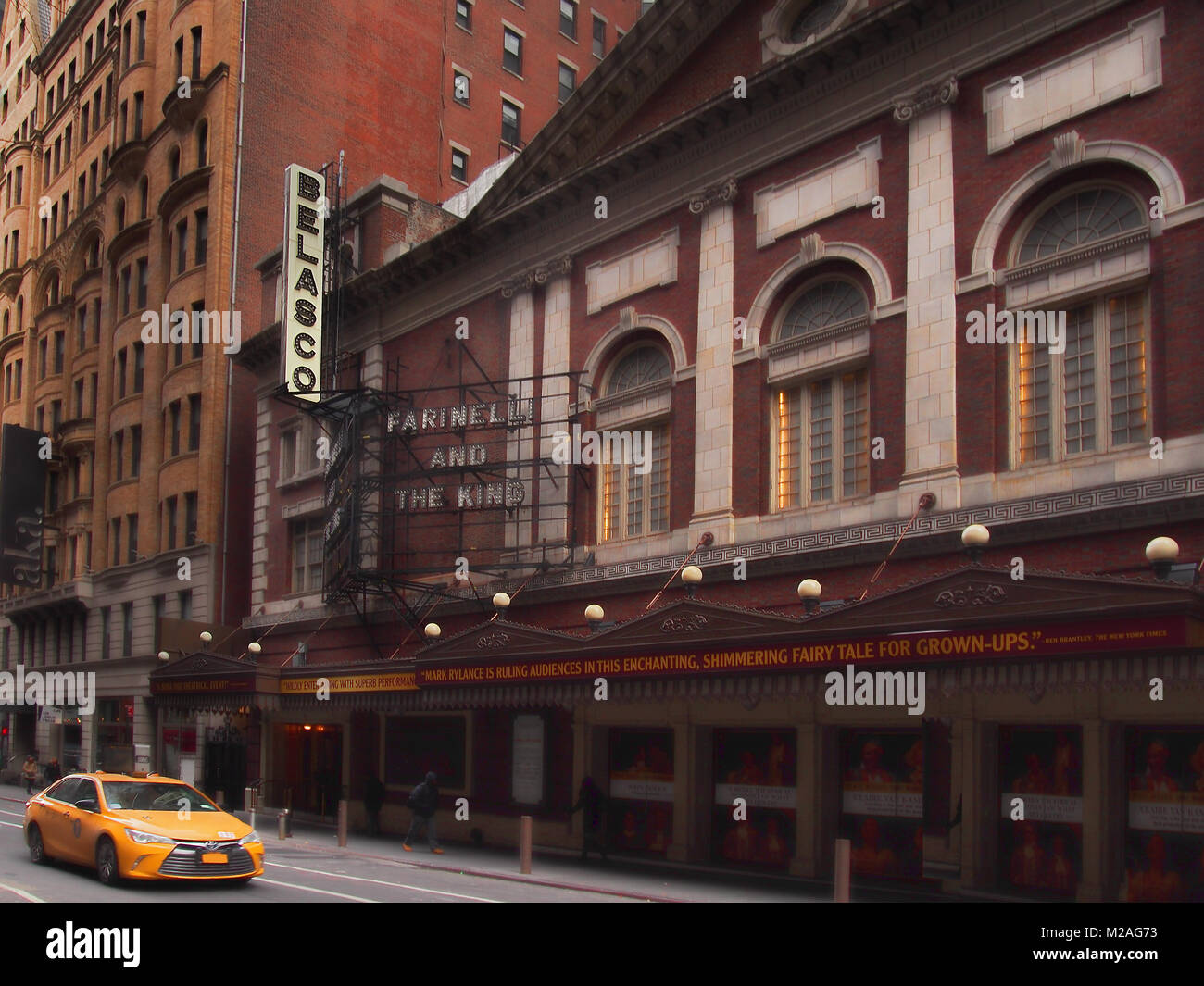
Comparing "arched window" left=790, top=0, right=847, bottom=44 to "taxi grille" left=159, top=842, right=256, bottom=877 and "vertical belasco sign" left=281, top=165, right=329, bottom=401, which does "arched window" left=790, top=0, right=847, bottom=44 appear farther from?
"taxi grille" left=159, top=842, right=256, bottom=877

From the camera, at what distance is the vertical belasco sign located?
100ft

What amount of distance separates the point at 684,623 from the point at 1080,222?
8444 millimetres

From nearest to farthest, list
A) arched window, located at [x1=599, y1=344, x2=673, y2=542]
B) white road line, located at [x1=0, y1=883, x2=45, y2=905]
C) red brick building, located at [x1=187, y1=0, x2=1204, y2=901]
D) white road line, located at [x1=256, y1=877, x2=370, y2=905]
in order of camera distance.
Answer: white road line, located at [x1=0, y1=883, x2=45, y2=905]
white road line, located at [x1=256, y1=877, x2=370, y2=905]
red brick building, located at [x1=187, y1=0, x2=1204, y2=901]
arched window, located at [x1=599, y1=344, x2=673, y2=542]

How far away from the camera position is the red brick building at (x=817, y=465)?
16.4 metres

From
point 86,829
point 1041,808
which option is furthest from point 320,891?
point 1041,808

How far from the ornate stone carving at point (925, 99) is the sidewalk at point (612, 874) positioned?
40.6 feet

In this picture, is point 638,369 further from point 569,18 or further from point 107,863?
point 569,18

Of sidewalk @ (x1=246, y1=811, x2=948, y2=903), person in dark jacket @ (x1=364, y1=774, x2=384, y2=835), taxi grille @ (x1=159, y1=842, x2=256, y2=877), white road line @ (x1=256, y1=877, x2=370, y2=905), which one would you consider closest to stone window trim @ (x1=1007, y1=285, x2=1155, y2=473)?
sidewalk @ (x1=246, y1=811, x2=948, y2=903)

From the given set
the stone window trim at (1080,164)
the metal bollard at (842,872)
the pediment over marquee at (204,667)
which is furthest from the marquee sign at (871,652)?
the pediment over marquee at (204,667)

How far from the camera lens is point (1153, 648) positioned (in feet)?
44.6

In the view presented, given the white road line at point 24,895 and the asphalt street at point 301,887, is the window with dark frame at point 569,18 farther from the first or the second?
the white road line at point 24,895

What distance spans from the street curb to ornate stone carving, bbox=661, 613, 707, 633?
3975 millimetres

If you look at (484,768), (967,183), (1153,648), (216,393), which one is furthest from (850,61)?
(216,393)

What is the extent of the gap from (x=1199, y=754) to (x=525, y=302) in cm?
1731
